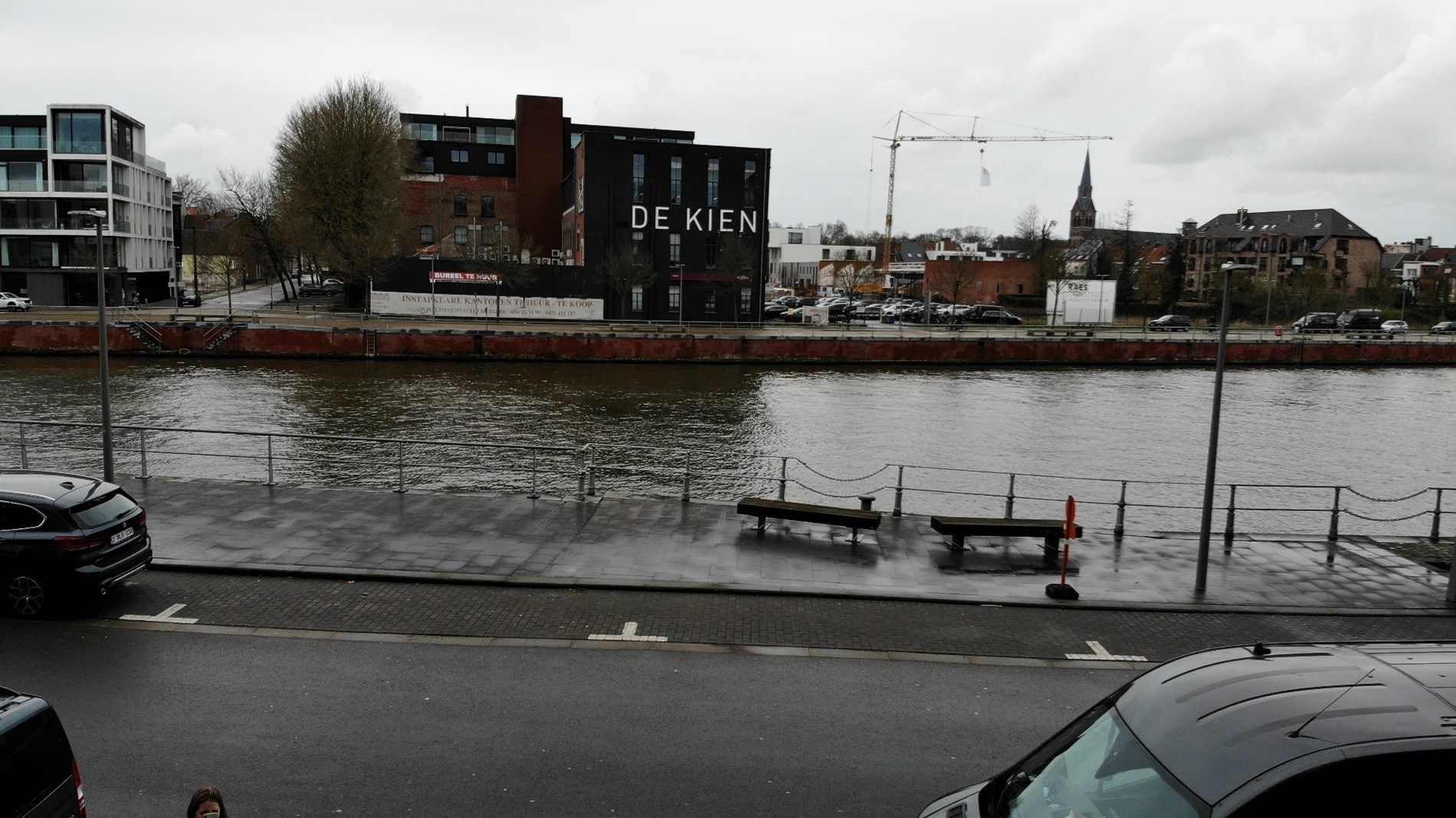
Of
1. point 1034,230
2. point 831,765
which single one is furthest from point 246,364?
point 1034,230

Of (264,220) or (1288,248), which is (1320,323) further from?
(264,220)

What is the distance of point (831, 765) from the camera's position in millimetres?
8156

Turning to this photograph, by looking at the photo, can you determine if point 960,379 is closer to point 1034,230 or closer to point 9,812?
point 9,812

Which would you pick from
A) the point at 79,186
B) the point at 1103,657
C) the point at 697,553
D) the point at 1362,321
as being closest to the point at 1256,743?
the point at 1103,657

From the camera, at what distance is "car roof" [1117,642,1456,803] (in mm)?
3699

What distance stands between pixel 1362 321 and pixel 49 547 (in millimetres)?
102964

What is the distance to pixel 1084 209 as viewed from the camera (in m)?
163

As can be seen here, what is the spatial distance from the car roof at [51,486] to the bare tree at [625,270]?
57016mm

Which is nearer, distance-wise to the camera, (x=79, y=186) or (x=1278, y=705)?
(x=1278, y=705)

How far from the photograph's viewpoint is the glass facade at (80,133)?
76312 millimetres

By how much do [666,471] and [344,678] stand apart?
16.3 meters

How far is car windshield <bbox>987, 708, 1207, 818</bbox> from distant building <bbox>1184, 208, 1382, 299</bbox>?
11704cm

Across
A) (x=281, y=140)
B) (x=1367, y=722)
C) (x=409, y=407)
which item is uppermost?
(x=281, y=140)

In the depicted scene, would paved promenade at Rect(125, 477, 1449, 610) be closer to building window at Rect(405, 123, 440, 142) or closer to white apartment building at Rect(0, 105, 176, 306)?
white apartment building at Rect(0, 105, 176, 306)
